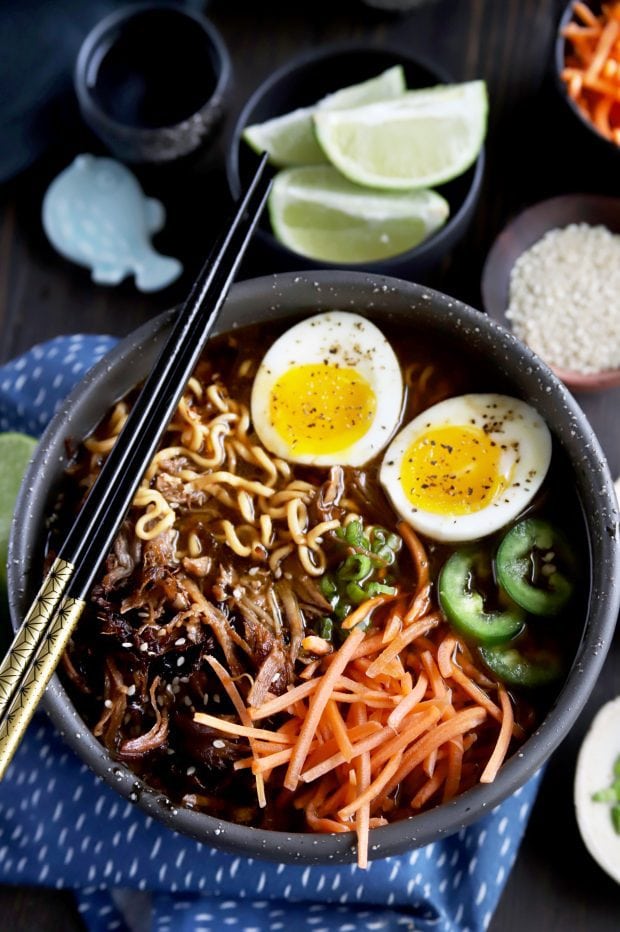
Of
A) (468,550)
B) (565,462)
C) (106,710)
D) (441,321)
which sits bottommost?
(106,710)

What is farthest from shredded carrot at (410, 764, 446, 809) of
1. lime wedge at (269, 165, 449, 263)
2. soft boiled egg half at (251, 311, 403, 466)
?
lime wedge at (269, 165, 449, 263)

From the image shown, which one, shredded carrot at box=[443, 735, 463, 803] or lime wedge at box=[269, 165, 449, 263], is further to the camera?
lime wedge at box=[269, 165, 449, 263]

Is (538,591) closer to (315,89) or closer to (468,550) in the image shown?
(468,550)

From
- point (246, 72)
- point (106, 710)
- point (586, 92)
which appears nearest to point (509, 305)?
point (586, 92)

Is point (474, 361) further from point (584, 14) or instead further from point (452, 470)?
point (584, 14)

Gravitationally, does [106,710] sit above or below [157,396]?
below

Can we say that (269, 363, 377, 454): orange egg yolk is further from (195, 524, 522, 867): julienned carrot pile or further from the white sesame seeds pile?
the white sesame seeds pile

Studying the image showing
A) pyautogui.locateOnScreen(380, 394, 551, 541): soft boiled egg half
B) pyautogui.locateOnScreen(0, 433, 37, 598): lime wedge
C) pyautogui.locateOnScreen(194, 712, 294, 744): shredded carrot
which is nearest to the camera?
pyautogui.locateOnScreen(194, 712, 294, 744): shredded carrot
